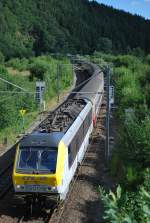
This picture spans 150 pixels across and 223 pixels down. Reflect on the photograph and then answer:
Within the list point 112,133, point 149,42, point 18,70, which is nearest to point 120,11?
point 149,42

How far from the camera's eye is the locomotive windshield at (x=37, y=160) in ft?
51.5

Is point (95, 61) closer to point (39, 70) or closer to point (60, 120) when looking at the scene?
point (39, 70)

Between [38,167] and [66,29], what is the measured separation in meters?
117

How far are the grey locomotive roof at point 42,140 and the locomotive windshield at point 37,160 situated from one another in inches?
6.1

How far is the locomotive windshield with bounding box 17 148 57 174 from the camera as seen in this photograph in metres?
15.7

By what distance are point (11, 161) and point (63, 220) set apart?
916 cm

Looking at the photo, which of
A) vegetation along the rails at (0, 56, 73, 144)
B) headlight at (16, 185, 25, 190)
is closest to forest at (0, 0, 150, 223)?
vegetation along the rails at (0, 56, 73, 144)

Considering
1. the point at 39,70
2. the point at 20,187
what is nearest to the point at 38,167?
the point at 20,187

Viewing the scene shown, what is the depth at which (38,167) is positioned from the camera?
15812mm

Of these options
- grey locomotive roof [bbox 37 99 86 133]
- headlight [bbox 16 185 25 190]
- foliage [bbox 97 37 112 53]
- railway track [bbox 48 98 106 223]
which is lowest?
foliage [bbox 97 37 112 53]

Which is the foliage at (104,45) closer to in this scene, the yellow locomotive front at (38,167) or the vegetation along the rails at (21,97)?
the vegetation along the rails at (21,97)

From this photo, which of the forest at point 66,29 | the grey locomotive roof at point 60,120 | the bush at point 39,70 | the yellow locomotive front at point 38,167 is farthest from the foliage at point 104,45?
the yellow locomotive front at point 38,167

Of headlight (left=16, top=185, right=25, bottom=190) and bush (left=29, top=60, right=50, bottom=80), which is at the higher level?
headlight (left=16, top=185, right=25, bottom=190)

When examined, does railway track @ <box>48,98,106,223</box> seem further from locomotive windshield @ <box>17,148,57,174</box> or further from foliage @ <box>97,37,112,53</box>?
foliage @ <box>97,37,112,53</box>
